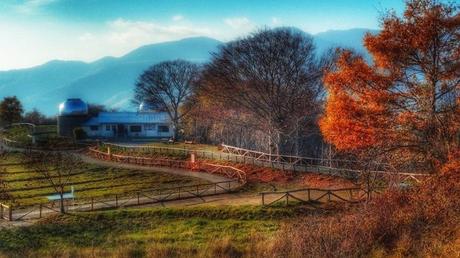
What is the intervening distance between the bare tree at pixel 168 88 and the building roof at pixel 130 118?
5326mm

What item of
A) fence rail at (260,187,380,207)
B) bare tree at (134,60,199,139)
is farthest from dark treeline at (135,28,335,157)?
bare tree at (134,60,199,139)

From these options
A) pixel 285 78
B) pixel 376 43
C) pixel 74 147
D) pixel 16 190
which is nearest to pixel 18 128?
pixel 74 147

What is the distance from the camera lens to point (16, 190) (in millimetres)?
36812

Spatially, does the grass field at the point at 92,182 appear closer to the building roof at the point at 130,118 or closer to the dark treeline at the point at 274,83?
the dark treeline at the point at 274,83

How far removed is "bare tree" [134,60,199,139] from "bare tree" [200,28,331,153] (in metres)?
26.5

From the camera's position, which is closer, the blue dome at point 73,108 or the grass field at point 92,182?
the grass field at point 92,182

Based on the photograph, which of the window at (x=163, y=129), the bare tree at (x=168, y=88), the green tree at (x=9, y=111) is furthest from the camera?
the green tree at (x=9, y=111)

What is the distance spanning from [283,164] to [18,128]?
57952mm

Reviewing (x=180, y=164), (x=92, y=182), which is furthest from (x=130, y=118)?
(x=92, y=182)

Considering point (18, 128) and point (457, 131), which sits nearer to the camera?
point (457, 131)

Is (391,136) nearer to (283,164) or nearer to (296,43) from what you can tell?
(283,164)

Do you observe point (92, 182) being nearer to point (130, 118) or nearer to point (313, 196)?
point (313, 196)

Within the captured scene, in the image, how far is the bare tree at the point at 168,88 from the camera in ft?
237

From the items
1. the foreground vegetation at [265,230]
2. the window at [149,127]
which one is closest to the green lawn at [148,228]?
the foreground vegetation at [265,230]
